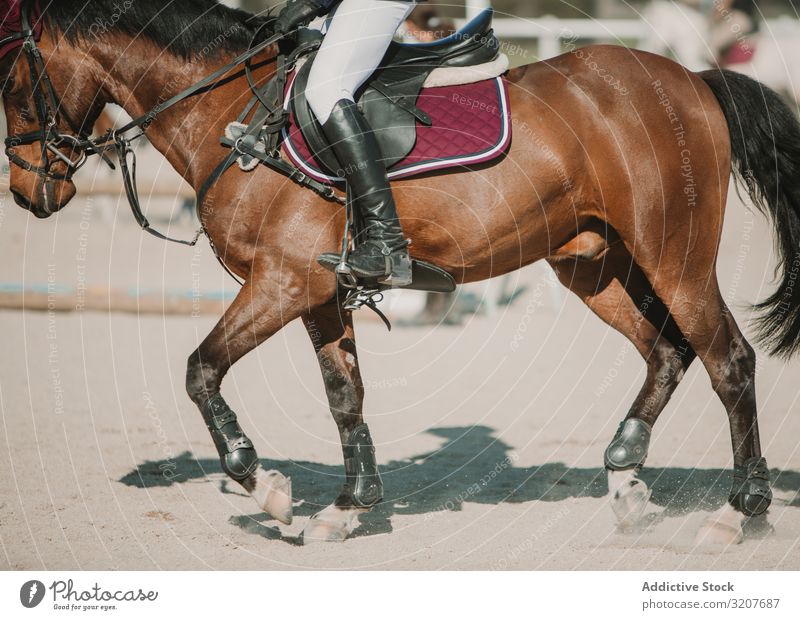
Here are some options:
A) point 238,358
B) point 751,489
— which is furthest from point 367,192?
point 751,489

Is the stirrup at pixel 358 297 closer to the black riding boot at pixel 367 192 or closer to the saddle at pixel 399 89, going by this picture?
the black riding boot at pixel 367 192

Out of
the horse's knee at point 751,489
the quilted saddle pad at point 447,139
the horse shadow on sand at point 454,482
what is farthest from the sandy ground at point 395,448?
the quilted saddle pad at point 447,139

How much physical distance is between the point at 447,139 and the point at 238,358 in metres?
1.42

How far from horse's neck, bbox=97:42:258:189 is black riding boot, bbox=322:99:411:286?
0.61 metres

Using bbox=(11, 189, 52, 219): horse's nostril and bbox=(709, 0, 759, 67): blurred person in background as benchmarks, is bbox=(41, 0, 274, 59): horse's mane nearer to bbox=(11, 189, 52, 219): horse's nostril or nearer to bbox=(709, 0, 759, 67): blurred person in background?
bbox=(11, 189, 52, 219): horse's nostril

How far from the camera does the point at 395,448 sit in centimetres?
657

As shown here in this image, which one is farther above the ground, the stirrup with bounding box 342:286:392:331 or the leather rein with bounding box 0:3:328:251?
the leather rein with bounding box 0:3:328:251

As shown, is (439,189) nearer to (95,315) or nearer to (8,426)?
(8,426)

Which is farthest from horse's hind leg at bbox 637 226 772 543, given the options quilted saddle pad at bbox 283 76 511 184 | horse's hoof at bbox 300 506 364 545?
horse's hoof at bbox 300 506 364 545

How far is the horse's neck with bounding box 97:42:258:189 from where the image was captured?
4.55 metres

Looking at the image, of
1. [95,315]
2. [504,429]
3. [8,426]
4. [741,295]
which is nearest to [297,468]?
[504,429]

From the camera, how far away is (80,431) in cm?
677

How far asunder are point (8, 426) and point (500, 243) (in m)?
4.12

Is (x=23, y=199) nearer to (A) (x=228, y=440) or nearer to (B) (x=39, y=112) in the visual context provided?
(B) (x=39, y=112)
